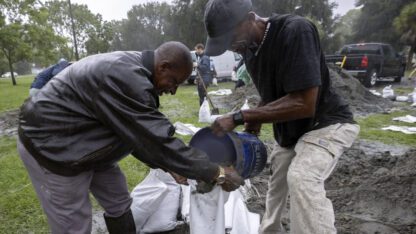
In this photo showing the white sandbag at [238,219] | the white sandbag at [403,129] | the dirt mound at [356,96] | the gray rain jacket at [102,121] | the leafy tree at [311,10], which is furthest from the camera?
the leafy tree at [311,10]

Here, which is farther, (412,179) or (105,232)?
(412,179)

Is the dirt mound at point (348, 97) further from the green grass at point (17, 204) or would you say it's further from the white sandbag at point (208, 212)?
the white sandbag at point (208, 212)

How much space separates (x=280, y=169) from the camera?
8.50 feet

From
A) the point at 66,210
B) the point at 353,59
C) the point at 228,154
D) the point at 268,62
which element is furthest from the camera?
the point at 353,59

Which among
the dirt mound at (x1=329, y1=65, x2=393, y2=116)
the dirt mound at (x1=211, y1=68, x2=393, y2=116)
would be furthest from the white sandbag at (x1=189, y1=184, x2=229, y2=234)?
the dirt mound at (x1=329, y1=65, x2=393, y2=116)

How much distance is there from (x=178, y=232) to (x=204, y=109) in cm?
458

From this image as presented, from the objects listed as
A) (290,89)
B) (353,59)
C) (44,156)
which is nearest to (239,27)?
(290,89)

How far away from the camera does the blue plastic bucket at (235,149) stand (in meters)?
2.28

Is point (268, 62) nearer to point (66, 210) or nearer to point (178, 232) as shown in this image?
point (66, 210)

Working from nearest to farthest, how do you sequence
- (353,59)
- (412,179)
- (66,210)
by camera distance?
(66,210) < (412,179) < (353,59)

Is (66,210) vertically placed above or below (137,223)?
above

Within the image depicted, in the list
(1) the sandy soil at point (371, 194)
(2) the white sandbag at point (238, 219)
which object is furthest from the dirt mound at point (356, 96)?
(2) the white sandbag at point (238, 219)

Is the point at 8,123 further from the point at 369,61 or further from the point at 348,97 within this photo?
the point at 369,61

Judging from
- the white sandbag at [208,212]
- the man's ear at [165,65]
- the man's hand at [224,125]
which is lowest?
the white sandbag at [208,212]
